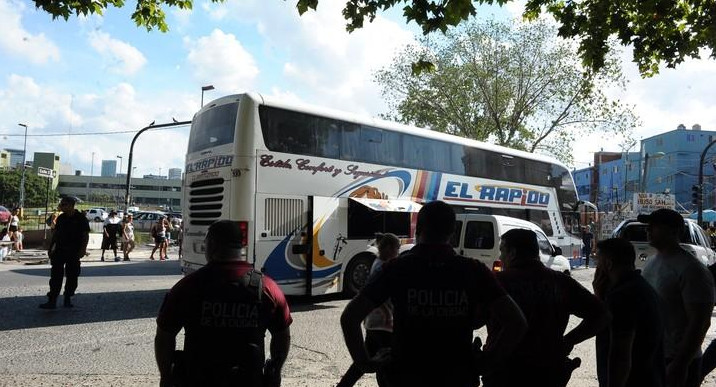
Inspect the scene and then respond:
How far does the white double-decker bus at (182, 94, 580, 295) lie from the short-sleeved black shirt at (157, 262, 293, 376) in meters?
6.95

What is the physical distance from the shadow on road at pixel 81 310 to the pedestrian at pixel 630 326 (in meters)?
7.35

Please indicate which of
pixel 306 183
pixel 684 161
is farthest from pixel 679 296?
pixel 684 161

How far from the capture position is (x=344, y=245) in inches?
428

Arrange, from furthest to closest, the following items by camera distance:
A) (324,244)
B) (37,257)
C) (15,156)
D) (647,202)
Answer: (15,156)
(647,202)
(37,257)
(324,244)

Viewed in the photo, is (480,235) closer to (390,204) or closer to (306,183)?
(390,204)

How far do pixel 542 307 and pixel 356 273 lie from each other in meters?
8.39

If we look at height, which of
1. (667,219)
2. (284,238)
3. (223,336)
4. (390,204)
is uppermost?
(390,204)

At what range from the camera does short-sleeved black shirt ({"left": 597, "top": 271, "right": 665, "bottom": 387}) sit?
306 cm

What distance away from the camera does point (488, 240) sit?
10703mm

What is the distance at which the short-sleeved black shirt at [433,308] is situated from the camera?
2.38 m

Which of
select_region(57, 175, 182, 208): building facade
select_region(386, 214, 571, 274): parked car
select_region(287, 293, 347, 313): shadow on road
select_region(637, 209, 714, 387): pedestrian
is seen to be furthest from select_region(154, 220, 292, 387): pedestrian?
select_region(57, 175, 182, 208): building facade

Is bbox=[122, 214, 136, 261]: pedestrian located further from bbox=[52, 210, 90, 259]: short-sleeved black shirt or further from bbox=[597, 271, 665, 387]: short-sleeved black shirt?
bbox=[597, 271, 665, 387]: short-sleeved black shirt

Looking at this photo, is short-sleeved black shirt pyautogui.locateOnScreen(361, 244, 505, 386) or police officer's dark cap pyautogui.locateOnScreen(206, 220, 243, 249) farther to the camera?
police officer's dark cap pyautogui.locateOnScreen(206, 220, 243, 249)

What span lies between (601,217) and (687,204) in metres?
40.7
